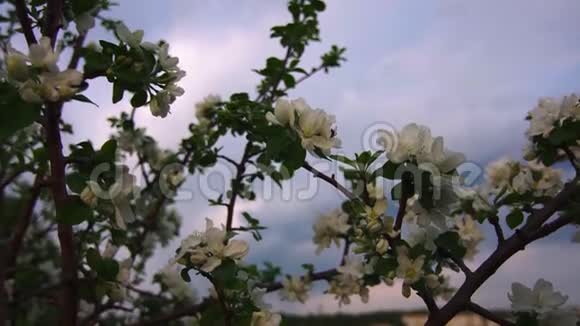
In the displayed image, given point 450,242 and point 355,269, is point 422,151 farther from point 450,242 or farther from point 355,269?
point 355,269

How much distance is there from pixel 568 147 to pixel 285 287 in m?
1.06

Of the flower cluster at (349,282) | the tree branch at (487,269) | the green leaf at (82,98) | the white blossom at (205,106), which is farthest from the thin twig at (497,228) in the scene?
the white blossom at (205,106)

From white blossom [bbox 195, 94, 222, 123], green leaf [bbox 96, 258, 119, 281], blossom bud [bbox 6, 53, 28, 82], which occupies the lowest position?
green leaf [bbox 96, 258, 119, 281]

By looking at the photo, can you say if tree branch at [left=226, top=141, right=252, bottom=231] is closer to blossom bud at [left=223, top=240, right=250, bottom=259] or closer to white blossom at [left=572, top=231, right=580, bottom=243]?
blossom bud at [left=223, top=240, right=250, bottom=259]

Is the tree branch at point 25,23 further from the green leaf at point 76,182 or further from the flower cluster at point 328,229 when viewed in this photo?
the flower cluster at point 328,229

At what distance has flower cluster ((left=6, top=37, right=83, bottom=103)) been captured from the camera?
3.05 feet

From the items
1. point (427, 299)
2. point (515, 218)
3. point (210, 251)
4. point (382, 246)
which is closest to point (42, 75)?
point (210, 251)

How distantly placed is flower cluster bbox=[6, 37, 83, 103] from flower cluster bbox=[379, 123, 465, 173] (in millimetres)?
583

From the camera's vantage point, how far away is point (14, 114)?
0.93m

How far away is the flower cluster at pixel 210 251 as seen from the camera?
1109 mm

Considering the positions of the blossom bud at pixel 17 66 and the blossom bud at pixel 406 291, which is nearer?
the blossom bud at pixel 17 66

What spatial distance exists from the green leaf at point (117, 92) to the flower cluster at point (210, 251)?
1.00ft

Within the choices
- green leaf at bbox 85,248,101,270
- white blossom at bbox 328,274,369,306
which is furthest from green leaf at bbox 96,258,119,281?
white blossom at bbox 328,274,369,306

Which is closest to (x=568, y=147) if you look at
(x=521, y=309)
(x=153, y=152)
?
(x=521, y=309)
